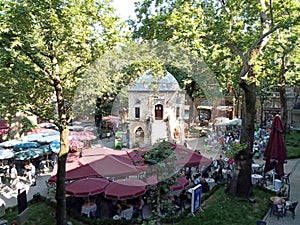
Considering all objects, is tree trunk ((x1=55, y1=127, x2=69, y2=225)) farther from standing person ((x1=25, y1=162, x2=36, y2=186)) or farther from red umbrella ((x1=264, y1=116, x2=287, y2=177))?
red umbrella ((x1=264, y1=116, x2=287, y2=177))

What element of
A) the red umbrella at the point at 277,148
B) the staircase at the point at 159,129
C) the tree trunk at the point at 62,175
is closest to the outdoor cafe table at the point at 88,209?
the tree trunk at the point at 62,175

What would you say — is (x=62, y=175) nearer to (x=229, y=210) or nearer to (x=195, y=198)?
(x=195, y=198)

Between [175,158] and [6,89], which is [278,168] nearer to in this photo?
[175,158]

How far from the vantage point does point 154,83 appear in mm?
7387

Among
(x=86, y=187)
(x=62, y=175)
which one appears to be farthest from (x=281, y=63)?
(x=62, y=175)

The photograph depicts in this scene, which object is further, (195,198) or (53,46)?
(195,198)

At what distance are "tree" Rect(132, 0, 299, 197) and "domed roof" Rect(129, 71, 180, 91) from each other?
189cm

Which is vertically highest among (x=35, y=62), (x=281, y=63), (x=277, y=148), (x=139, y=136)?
(x=281, y=63)

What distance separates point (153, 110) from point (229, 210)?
525 cm

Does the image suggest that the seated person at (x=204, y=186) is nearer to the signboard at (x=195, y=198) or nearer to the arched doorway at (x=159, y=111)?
the signboard at (x=195, y=198)

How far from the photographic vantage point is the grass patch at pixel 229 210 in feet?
29.9

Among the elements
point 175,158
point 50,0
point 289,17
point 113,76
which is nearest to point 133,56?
point 113,76

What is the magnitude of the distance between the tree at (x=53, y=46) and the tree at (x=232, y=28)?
2.04m

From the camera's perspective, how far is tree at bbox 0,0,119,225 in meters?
7.30
